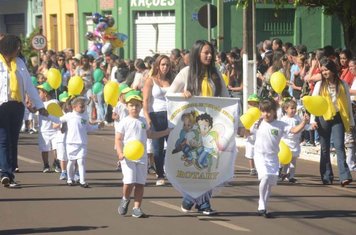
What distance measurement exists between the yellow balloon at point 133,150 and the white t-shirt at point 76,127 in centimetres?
314

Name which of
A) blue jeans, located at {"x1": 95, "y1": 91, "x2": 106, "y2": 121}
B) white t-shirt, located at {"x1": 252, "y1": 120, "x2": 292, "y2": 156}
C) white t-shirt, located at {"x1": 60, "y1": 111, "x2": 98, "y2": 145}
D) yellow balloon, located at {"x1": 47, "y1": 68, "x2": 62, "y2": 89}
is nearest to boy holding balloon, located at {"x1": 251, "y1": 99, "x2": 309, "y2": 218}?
white t-shirt, located at {"x1": 252, "y1": 120, "x2": 292, "y2": 156}

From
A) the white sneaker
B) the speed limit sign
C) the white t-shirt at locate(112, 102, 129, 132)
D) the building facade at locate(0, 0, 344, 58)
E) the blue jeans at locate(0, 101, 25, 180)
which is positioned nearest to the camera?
the blue jeans at locate(0, 101, 25, 180)

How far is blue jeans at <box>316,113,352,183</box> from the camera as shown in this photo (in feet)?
49.3

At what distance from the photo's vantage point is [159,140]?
49.0ft

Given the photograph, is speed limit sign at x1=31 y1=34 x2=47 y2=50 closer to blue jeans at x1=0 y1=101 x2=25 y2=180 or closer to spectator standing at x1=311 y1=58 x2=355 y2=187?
blue jeans at x1=0 y1=101 x2=25 y2=180

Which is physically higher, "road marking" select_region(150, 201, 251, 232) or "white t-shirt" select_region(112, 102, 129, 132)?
"white t-shirt" select_region(112, 102, 129, 132)

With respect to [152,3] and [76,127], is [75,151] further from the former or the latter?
[152,3]

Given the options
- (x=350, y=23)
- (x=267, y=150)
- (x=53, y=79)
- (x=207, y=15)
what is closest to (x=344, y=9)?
(x=350, y=23)

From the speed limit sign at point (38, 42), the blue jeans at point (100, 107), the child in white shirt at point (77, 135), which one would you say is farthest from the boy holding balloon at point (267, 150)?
the speed limit sign at point (38, 42)

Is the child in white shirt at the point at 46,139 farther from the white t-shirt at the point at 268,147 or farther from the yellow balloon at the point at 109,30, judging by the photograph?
the yellow balloon at the point at 109,30

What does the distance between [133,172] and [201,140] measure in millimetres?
828

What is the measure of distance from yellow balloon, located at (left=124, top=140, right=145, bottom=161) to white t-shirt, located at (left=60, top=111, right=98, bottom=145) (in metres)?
3.14

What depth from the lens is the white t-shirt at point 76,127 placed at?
14.9 metres

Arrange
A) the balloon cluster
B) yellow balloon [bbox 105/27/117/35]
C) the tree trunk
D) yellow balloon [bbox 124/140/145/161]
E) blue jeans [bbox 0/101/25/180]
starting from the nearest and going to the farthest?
1. yellow balloon [bbox 124/140/145/161]
2. blue jeans [bbox 0/101/25/180]
3. the tree trunk
4. the balloon cluster
5. yellow balloon [bbox 105/27/117/35]
